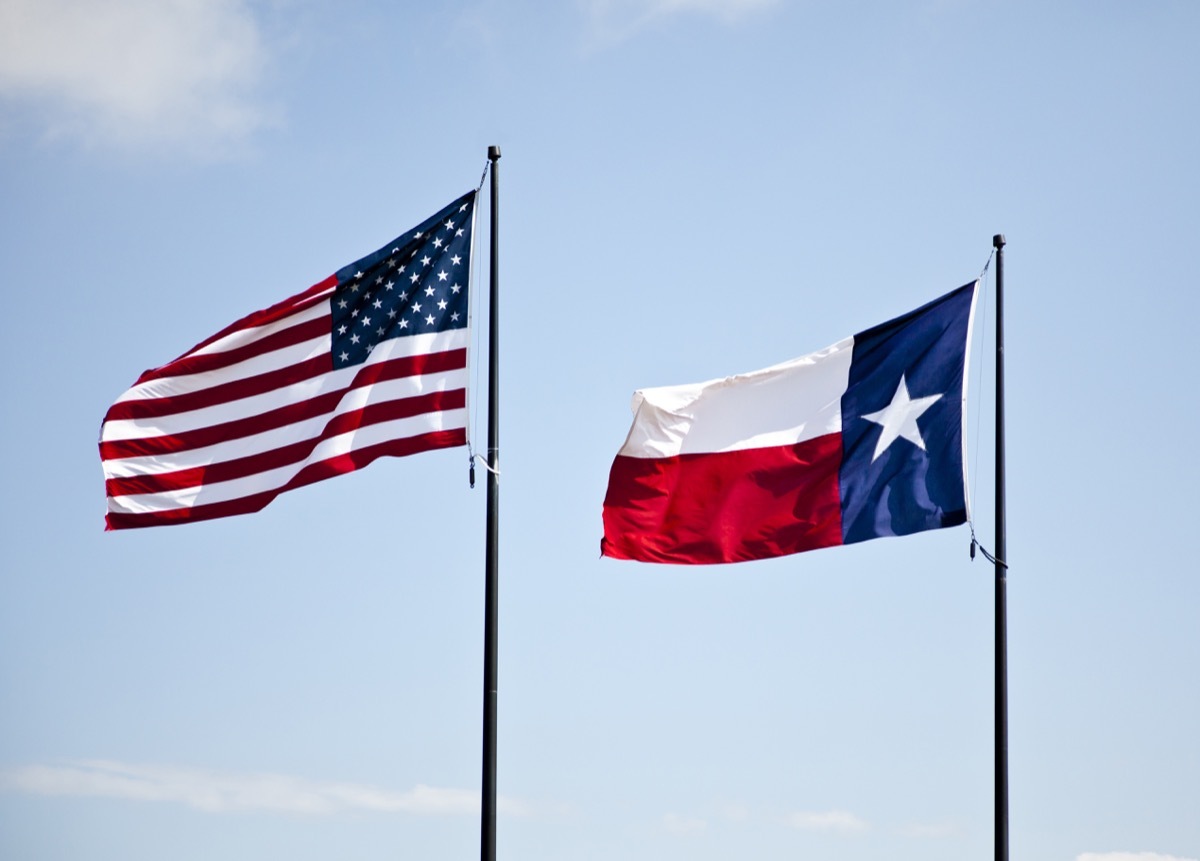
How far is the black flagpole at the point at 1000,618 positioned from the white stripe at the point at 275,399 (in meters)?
6.56

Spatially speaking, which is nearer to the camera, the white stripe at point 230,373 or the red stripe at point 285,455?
the red stripe at point 285,455

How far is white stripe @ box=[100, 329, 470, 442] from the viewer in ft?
72.8

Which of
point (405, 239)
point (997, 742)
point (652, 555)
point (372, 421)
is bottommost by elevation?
point (997, 742)

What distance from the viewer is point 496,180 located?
22.4 meters

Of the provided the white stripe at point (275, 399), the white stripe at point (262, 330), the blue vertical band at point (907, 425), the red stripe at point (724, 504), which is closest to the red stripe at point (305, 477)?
the white stripe at point (275, 399)

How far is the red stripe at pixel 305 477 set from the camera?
2186 cm

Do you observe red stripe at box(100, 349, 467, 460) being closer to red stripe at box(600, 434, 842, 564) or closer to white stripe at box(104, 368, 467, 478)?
white stripe at box(104, 368, 467, 478)

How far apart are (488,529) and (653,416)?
4.05 metres

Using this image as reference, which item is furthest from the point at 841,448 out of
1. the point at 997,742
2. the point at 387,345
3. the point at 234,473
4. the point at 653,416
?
the point at 234,473

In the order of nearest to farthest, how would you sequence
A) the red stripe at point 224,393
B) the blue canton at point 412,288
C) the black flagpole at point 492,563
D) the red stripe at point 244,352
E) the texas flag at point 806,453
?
1. the black flagpole at point 492,563
2. the blue canton at point 412,288
3. the texas flag at point 806,453
4. the red stripe at point 224,393
5. the red stripe at point 244,352

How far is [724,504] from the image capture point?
2377 centimetres

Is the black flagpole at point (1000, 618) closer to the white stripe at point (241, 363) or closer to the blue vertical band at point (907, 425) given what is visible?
the blue vertical band at point (907, 425)

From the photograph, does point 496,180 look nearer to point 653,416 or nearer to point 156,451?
point 653,416

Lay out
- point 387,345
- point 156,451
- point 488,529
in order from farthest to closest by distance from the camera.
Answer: point 156,451
point 387,345
point 488,529
